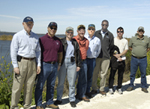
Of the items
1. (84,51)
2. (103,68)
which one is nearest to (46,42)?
(84,51)

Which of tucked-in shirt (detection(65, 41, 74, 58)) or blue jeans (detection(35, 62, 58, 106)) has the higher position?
tucked-in shirt (detection(65, 41, 74, 58))

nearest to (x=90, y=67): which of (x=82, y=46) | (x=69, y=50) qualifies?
(x=82, y=46)

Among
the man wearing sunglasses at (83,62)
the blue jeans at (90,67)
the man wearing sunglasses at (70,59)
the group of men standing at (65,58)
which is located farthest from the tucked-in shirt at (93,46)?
the man wearing sunglasses at (70,59)

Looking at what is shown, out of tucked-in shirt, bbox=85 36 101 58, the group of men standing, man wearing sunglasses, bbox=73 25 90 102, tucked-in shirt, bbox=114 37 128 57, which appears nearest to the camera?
the group of men standing

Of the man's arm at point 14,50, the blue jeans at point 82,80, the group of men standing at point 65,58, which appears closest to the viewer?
the man's arm at point 14,50

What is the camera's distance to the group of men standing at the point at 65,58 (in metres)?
3.59

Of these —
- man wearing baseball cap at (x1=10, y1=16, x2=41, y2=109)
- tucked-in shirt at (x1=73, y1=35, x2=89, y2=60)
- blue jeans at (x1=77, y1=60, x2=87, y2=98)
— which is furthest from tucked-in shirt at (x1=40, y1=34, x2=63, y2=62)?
blue jeans at (x1=77, y1=60, x2=87, y2=98)

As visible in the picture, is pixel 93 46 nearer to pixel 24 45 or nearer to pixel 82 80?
pixel 82 80

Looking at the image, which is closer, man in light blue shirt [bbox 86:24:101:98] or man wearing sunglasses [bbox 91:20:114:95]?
man in light blue shirt [bbox 86:24:101:98]

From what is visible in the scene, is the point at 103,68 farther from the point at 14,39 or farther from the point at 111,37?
the point at 14,39

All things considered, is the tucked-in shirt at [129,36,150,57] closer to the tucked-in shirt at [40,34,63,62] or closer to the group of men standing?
the group of men standing

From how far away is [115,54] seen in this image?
5441 mm

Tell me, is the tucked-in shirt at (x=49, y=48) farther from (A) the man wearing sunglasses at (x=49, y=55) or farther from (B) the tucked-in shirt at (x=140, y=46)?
(B) the tucked-in shirt at (x=140, y=46)

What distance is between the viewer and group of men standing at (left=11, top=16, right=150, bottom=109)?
141 inches
